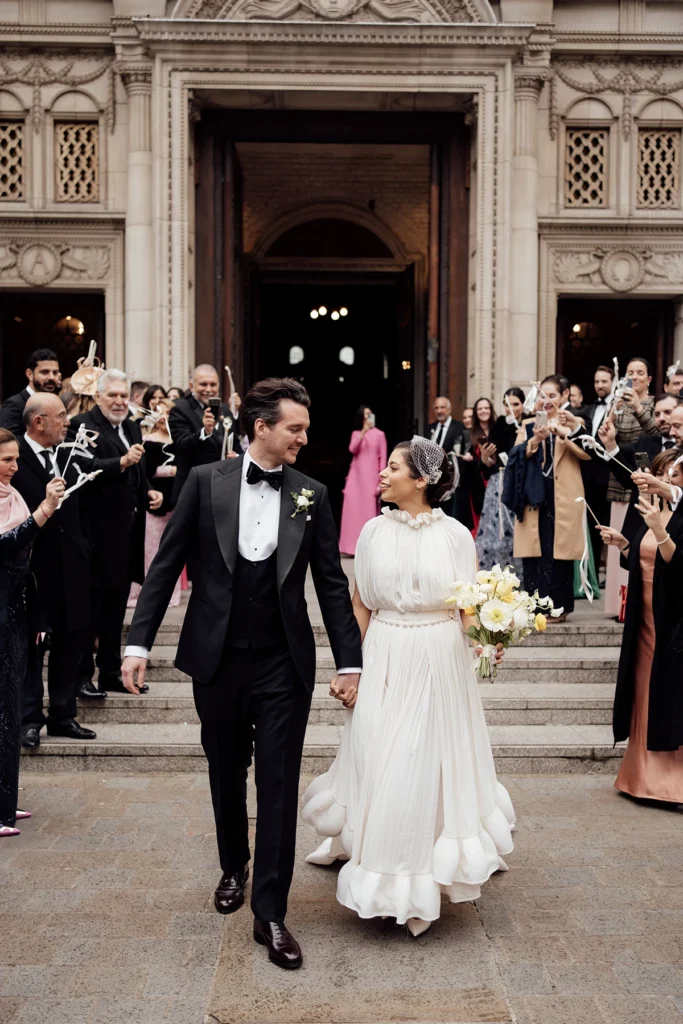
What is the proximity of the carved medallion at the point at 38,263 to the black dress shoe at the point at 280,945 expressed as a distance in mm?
10538

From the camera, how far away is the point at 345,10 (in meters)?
12.3

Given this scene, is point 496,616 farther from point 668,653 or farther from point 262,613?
point 668,653

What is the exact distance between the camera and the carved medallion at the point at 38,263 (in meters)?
13.3

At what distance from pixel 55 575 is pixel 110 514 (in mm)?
868

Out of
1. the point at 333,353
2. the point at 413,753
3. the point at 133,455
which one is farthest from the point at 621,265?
the point at 333,353

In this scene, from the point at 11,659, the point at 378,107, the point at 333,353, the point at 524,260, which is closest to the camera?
the point at 11,659

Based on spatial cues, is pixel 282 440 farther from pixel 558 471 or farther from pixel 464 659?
pixel 558 471

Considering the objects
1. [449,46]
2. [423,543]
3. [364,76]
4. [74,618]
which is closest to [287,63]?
[364,76]

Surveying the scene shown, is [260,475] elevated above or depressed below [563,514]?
above

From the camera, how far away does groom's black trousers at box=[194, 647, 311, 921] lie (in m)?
4.35

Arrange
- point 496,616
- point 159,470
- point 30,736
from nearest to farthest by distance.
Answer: point 496,616 < point 30,736 < point 159,470

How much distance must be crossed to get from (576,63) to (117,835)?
10.9m

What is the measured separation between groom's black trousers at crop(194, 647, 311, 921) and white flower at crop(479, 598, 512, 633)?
81cm

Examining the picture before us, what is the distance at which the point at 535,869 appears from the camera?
5379 millimetres
